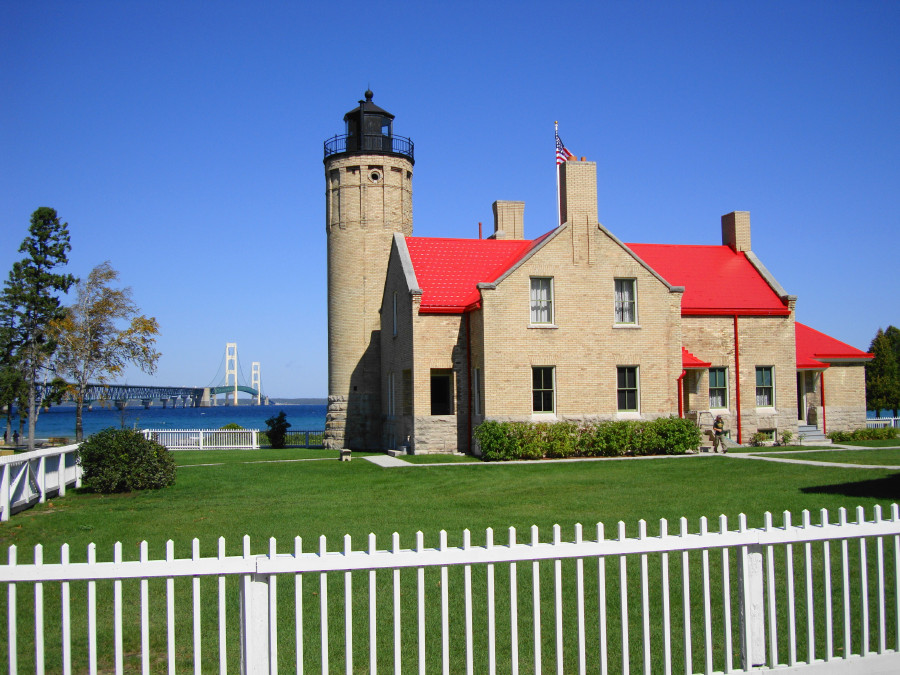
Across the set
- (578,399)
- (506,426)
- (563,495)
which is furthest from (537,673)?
(578,399)

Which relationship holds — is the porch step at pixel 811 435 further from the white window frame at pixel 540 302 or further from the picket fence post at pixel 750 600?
the picket fence post at pixel 750 600

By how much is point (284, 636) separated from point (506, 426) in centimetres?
1775

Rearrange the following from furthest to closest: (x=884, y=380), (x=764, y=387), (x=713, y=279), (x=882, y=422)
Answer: (x=884, y=380) < (x=882, y=422) < (x=713, y=279) < (x=764, y=387)

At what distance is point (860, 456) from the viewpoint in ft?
73.4

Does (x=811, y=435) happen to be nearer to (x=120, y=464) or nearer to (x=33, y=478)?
(x=120, y=464)

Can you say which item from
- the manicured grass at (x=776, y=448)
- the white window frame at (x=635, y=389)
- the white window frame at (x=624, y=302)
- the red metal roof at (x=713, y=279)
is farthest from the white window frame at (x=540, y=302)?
the manicured grass at (x=776, y=448)

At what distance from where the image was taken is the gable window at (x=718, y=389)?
94.5ft

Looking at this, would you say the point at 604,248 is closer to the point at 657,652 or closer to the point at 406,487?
the point at 406,487

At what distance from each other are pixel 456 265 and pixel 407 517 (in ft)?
56.9

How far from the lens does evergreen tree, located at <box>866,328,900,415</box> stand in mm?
54000

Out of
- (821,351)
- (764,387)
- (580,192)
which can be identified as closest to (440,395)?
(580,192)

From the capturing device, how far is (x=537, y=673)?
17.0ft

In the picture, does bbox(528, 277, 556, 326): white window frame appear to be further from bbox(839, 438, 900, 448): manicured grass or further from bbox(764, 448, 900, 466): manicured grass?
bbox(839, 438, 900, 448): manicured grass

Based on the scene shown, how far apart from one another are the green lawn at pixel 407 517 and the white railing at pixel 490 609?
5cm
